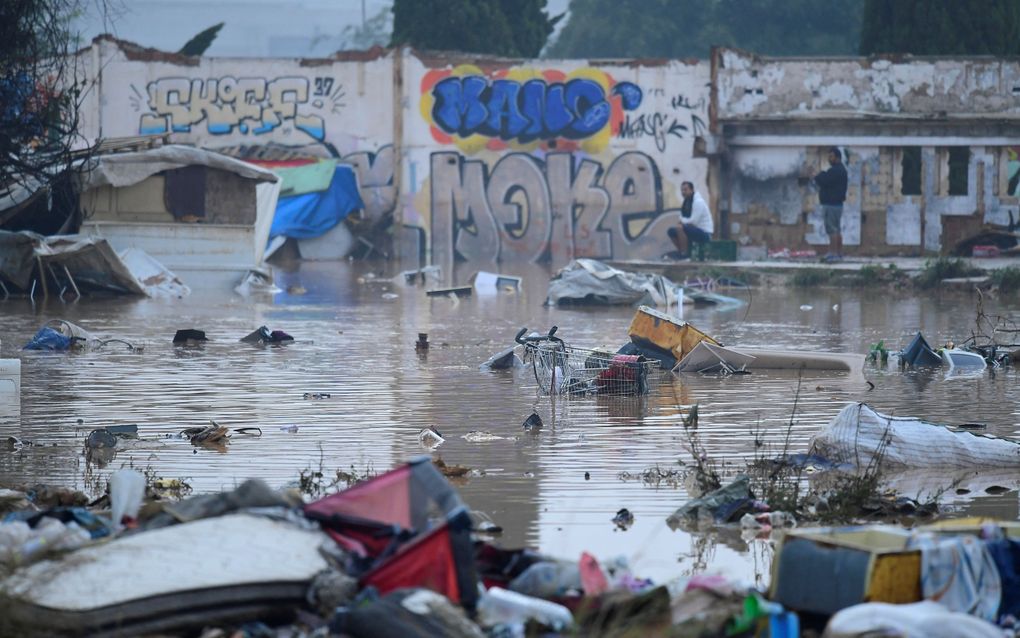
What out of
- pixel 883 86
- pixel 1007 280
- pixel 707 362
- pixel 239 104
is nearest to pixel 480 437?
pixel 707 362

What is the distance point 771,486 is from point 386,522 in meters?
2.84

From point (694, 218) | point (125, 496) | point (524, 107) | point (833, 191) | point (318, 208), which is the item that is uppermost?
point (524, 107)

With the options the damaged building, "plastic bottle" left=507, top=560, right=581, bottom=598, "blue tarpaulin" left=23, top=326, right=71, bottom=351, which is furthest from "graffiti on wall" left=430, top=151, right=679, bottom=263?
"plastic bottle" left=507, top=560, right=581, bottom=598

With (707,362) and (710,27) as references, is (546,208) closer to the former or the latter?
(707,362)

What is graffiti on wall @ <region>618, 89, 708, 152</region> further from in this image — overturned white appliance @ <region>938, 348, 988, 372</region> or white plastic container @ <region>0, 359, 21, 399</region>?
white plastic container @ <region>0, 359, 21, 399</region>

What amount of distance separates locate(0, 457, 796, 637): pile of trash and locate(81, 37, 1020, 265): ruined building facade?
28.4 metres

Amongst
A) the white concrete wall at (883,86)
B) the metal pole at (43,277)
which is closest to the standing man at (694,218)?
the white concrete wall at (883,86)

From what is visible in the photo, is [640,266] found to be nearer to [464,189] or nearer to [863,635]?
[464,189]

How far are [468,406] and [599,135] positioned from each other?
25282 millimetres

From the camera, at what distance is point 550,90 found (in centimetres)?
3706

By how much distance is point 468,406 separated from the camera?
1242 centimetres

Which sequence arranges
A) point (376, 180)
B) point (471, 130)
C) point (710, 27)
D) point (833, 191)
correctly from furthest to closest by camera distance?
1. point (710, 27)
2. point (376, 180)
3. point (471, 130)
4. point (833, 191)

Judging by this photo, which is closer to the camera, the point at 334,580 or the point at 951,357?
the point at 334,580

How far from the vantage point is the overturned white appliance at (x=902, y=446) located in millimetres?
9531
